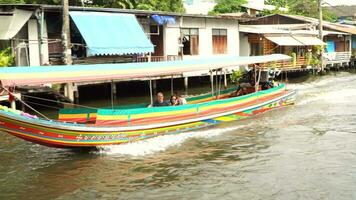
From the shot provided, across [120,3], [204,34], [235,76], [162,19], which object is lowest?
[235,76]

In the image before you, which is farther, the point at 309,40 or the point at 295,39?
the point at 309,40

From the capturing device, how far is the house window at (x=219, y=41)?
92.6 feet

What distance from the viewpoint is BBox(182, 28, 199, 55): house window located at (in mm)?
26422

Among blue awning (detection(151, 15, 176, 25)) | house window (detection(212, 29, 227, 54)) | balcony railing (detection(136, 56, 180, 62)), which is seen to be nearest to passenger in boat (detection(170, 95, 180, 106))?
balcony railing (detection(136, 56, 180, 62))

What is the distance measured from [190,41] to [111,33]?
7.01 m

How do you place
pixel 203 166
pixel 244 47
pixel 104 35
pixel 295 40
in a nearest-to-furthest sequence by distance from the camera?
pixel 203 166, pixel 104 35, pixel 244 47, pixel 295 40

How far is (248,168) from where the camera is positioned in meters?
10.5

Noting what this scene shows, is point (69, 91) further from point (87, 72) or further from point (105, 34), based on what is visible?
point (87, 72)

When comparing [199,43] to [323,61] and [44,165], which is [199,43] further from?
[44,165]

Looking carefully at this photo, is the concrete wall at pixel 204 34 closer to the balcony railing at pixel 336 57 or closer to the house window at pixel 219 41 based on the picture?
the house window at pixel 219 41

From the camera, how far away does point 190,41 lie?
26656mm

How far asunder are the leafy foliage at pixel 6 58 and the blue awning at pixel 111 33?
3025 mm

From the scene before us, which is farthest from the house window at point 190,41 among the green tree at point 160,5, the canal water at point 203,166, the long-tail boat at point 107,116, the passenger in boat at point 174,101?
the passenger in boat at point 174,101

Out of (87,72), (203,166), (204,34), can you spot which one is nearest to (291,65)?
(204,34)
